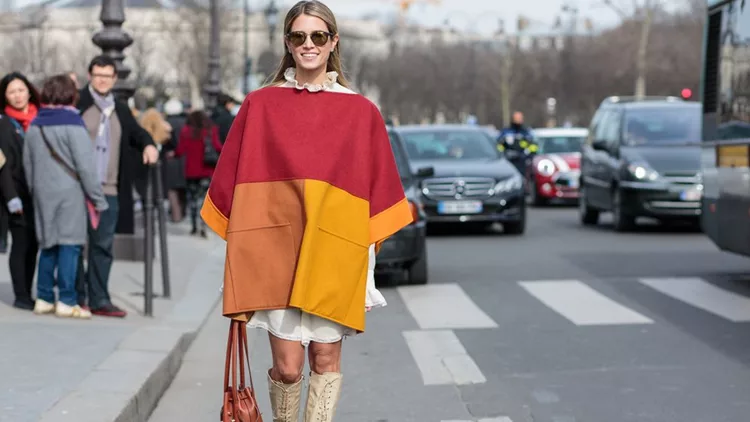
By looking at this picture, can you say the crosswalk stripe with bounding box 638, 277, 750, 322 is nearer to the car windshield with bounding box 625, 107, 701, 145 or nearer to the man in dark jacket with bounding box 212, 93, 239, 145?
the car windshield with bounding box 625, 107, 701, 145

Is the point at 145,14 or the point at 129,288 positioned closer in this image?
the point at 129,288

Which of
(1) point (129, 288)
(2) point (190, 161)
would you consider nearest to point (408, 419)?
(1) point (129, 288)

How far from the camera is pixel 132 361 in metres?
7.52

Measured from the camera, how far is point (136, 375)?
705cm

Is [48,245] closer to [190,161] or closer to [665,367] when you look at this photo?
[665,367]

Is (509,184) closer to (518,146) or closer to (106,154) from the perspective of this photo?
(518,146)

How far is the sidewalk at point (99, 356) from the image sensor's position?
6.23m

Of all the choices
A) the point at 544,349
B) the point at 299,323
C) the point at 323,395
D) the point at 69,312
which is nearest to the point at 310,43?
the point at 299,323

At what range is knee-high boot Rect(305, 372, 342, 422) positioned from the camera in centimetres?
502

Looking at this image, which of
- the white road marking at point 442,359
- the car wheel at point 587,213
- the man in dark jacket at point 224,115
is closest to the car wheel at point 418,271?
the white road marking at point 442,359

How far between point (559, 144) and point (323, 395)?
82.6ft

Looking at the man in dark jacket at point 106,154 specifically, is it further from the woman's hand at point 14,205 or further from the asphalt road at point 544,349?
the asphalt road at point 544,349

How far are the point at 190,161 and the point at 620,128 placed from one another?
5835mm

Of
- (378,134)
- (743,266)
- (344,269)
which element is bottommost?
(743,266)
